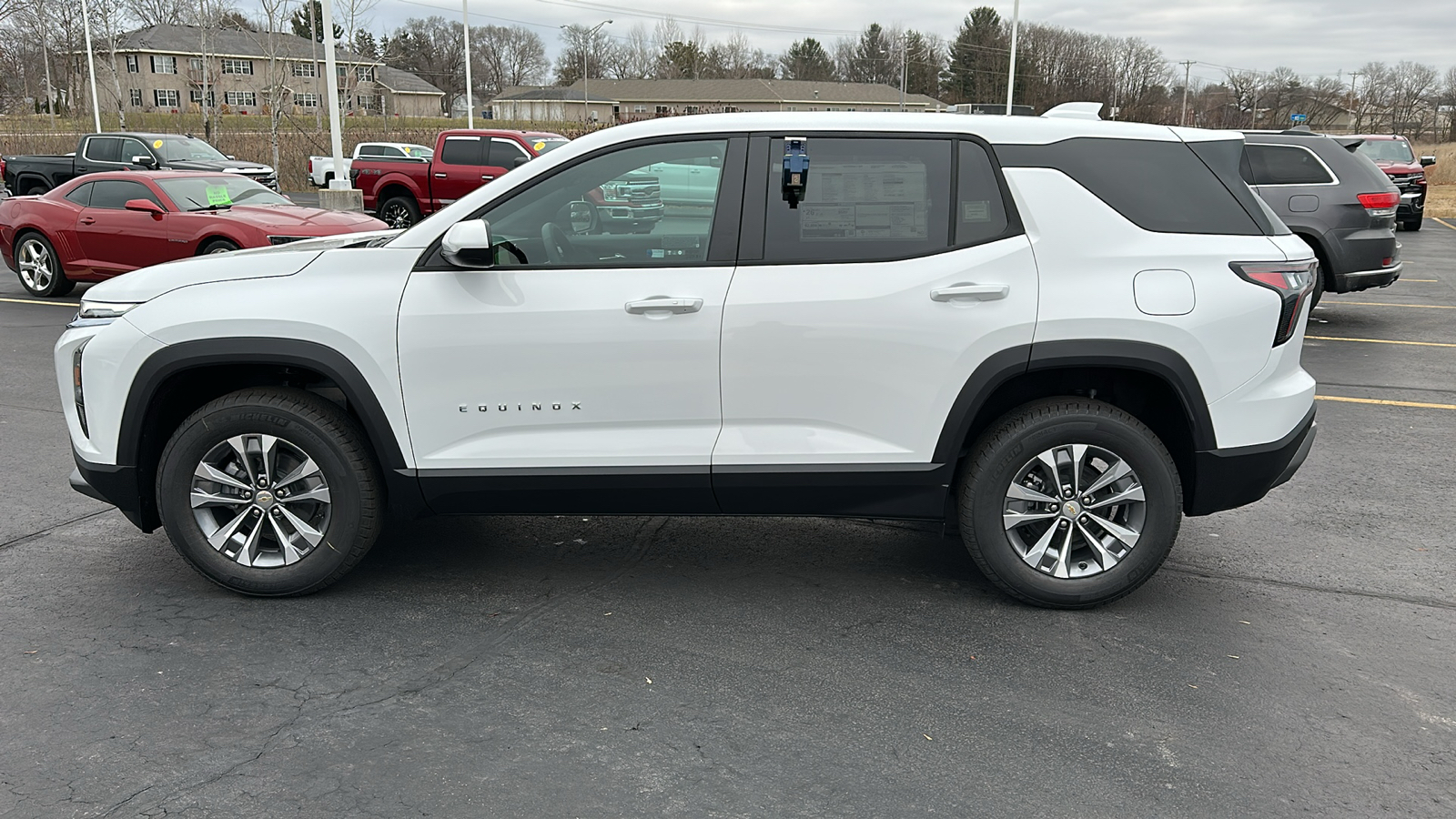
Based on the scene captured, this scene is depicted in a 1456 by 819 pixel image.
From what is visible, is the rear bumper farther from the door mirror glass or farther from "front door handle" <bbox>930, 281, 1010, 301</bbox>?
the door mirror glass

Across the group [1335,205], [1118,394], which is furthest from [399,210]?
[1118,394]

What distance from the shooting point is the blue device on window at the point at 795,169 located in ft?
13.0

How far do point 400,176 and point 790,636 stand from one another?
18.7m

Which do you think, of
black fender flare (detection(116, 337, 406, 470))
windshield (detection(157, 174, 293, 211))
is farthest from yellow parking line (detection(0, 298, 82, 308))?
black fender flare (detection(116, 337, 406, 470))

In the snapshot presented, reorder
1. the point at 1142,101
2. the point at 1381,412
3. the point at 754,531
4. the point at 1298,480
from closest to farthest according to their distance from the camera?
the point at 754,531, the point at 1298,480, the point at 1381,412, the point at 1142,101

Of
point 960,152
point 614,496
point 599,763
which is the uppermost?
point 960,152

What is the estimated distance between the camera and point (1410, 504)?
546 cm

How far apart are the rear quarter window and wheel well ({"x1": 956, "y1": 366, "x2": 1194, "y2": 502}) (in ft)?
1.87

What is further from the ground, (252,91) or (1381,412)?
(252,91)

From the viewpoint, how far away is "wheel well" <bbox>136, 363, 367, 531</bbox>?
413 centimetres

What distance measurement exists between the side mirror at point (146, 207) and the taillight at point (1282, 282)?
445 inches

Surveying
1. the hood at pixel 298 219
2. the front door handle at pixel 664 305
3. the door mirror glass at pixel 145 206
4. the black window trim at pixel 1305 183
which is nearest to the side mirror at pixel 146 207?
the door mirror glass at pixel 145 206

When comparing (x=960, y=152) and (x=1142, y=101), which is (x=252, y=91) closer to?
(x=1142, y=101)

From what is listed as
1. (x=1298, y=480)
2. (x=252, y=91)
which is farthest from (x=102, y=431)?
(x=252, y=91)
